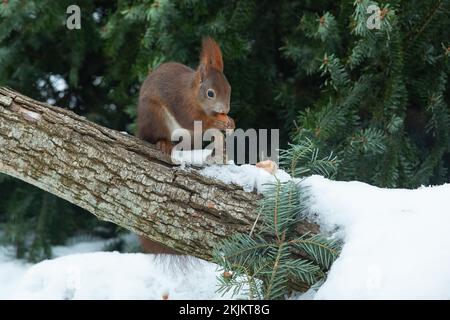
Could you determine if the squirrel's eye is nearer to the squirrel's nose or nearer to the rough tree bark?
the squirrel's nose

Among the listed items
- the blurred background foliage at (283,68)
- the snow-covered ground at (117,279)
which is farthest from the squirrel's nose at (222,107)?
the snow-covered ground at (117,279)

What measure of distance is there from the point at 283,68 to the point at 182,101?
0.66 m

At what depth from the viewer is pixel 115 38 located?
6.70ft

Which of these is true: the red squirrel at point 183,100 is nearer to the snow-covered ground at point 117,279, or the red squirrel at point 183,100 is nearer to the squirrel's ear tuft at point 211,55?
the squirrel's ear tuft at point 211,55

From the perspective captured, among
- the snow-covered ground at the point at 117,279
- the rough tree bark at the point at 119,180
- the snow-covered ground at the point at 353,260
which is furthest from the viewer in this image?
the snow-covered ground at the point at 117,279

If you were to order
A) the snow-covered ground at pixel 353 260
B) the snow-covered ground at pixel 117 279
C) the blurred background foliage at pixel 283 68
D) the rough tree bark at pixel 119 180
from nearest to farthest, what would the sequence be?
1. the snow-covered ground at pixel 353 260
2. the rough tree bark at pixel 119 180
3. the snow-covered ground at pixel 117 279
4. the blurred background foliage at pixel 283 68

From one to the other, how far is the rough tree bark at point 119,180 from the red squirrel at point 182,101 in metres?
0.28

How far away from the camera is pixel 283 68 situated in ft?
7.29

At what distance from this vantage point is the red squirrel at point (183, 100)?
5.20 feet

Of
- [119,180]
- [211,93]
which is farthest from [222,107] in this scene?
[119,180]

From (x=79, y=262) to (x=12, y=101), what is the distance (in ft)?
1.72

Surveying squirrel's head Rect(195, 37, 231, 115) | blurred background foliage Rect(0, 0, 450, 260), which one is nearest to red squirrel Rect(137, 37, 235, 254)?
squirrel's head Rect(195, 37, 231, 115)

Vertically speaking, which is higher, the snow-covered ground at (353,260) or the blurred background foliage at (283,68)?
the blurred background foliage at (283,68)
